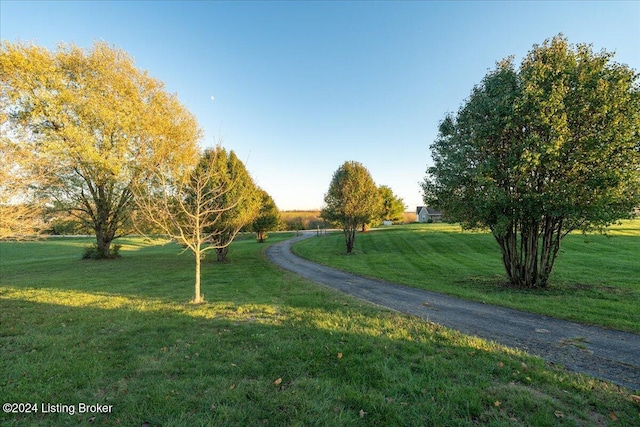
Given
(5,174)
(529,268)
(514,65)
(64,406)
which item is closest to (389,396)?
(64,406)

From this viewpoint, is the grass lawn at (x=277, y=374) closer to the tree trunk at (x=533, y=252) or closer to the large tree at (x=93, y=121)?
the tree trunk at (x=533, y=252)

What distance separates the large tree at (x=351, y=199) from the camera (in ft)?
89.9

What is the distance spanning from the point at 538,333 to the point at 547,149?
6.52m

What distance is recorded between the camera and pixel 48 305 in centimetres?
948

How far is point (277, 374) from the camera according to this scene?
4727mm

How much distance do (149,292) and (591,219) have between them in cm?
1679

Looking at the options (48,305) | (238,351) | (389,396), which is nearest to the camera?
(389,396)

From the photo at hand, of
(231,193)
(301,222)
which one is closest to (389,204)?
(301,222)

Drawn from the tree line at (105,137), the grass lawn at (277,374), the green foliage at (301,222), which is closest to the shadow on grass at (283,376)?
the grass lawn at (277,374)

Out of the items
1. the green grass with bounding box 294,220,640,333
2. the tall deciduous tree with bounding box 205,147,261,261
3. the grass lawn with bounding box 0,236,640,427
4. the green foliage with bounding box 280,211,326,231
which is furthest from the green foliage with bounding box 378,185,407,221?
the grass lawn with bounding box 0,236,640,427

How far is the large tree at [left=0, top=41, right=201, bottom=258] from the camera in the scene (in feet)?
57.0

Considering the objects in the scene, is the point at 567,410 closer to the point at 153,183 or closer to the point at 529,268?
the point at 529,268

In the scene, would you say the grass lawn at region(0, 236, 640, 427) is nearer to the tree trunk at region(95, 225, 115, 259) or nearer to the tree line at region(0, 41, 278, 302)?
the tree line at region(0, 41, 278, 302)

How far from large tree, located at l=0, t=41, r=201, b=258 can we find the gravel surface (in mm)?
14578
